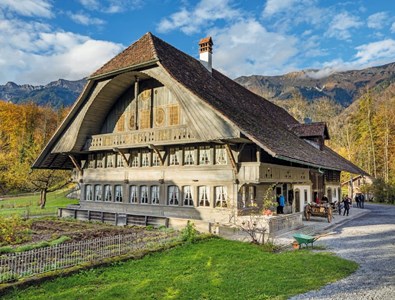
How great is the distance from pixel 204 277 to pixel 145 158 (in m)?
15.7

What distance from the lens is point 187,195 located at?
22266mm

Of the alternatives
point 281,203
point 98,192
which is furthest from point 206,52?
point 98,192

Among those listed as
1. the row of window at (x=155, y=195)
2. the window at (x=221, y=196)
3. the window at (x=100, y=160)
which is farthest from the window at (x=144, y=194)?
the window at (x=221, y=196)

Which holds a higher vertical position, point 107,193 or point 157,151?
point 157,151

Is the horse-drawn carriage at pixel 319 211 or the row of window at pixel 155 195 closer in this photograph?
the row of window at pixel 155 195

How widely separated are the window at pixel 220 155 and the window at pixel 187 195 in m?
2.70

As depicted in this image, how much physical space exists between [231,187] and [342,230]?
7250mm

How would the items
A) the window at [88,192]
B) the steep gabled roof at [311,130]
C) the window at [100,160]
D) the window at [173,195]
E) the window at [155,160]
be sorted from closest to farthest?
the window at [173,195], the window at [155,160], the window at [100,160], the window at [88,192], the steep gabled roof at [311,130]

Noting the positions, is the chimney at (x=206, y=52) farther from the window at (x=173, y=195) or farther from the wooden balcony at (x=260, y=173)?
the wooden balcony at (x=260, y=173)

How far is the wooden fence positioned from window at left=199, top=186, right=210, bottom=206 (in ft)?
21.4

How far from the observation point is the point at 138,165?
2498 centimetres

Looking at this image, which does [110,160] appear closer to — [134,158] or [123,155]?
[123,155]

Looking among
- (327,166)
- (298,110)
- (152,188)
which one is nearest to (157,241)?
(152,188)

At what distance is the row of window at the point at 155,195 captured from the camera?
68.8ft
